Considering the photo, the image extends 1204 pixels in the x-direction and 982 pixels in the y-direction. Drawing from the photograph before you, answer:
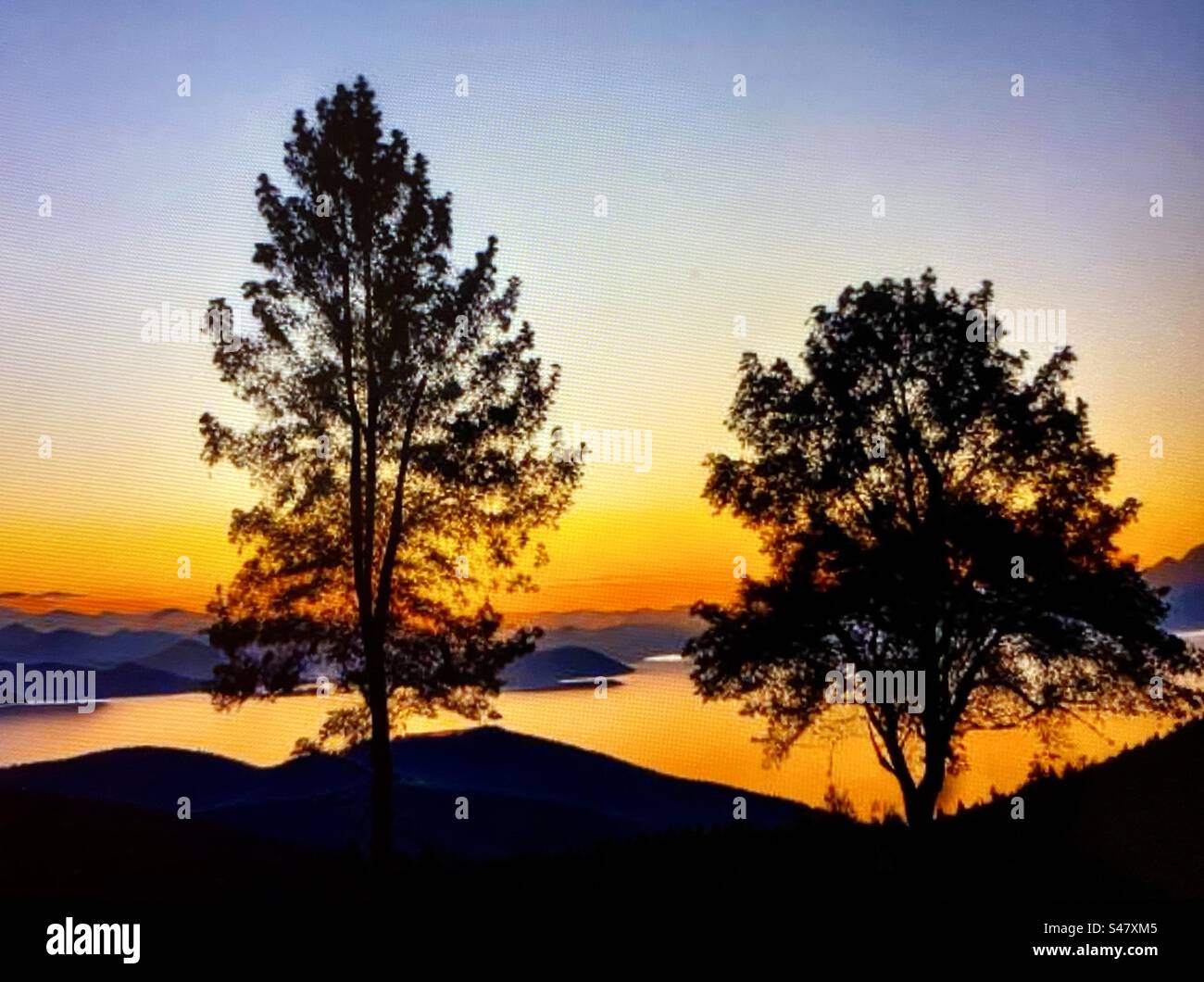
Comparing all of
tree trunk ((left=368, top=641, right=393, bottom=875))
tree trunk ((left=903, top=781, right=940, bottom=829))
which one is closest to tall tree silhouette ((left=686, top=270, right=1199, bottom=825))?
tree trunk ((left=903, top=781, right=940, bottom=829))

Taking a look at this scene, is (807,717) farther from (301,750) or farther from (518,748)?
(518,748)

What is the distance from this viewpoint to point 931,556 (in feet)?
66.4

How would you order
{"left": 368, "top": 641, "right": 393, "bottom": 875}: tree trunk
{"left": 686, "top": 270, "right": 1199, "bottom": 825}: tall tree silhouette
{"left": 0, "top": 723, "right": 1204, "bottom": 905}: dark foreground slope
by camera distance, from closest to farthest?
{"left": 0, "top": 723, "right": 1204, "bottom": 905}: dark foreground slope
{"left": 368, "top": 641, "right": 393, "bottom": 875}: tree trunk
{"left": 686, "top": 270, "right": 1199, "bottom": 825}: tall tree silhouette

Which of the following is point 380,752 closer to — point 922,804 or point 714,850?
point 714,850

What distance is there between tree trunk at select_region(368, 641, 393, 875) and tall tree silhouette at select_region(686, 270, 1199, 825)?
6918 millimetres

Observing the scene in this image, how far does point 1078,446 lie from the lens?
20562 millimetres

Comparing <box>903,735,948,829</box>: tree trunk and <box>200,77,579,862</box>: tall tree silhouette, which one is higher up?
<box>200,77,579,862</box>: tall tree silhouette

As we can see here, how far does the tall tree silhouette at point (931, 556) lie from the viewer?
20297mm

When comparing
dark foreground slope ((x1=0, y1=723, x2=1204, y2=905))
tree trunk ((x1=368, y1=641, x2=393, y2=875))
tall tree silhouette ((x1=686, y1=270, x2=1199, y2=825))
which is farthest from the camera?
tall tree silhouette ((x1=686, y1=270, x2=1199, y2=825))

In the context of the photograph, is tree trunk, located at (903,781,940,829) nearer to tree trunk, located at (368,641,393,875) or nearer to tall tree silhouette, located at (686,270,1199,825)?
tall tree silhouette, located at (686,270,1199,825)

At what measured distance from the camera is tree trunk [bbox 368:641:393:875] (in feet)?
57.3

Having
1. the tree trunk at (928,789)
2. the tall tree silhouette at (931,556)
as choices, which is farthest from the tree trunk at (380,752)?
the tree trunk at (928,789)

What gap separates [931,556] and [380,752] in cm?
1122

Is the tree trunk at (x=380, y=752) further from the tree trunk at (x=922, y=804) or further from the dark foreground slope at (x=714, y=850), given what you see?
the tree trunk at (x=922, y=804)
